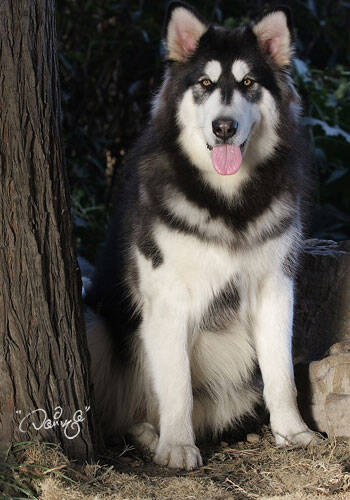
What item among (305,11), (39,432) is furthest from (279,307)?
(305,11)

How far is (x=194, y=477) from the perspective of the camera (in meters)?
3.38

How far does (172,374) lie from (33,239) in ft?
3.45

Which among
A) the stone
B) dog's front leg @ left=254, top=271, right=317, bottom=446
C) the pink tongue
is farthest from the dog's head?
the stone

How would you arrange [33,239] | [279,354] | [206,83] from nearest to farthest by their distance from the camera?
1. [33,239]
2. [206,83]
3. [279,354]

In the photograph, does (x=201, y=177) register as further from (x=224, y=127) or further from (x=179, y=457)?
(x=179, y=457)

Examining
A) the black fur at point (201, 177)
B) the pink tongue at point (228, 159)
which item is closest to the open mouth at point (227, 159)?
the pink tongue at point (228, 159)

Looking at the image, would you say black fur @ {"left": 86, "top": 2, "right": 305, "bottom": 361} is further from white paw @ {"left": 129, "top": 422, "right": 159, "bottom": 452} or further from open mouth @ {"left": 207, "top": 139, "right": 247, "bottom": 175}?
white paw @ {"left": 129, "top": 422, "right": 159, "bottom": 452}

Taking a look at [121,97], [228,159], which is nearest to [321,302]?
[228,159]

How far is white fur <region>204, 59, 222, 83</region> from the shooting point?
3.56 meters

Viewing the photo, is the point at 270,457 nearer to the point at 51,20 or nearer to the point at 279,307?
the point at 279,307

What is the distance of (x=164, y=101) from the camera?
3805 mm

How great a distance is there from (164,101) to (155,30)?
3.85m

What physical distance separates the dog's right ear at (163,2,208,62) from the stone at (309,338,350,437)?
1.75m

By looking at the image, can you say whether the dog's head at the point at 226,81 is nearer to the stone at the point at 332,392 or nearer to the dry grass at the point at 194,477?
the stone at the point at 332,392
